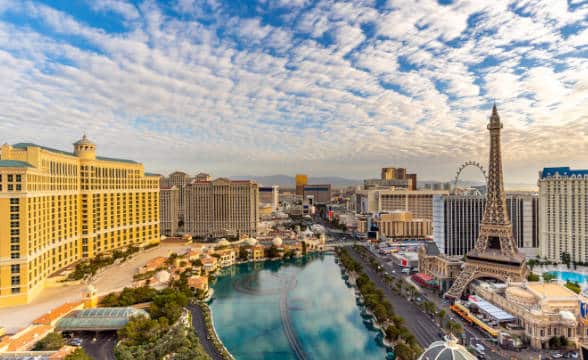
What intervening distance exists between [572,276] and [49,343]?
4680 cm

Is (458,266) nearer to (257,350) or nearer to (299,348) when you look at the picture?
(299,348)

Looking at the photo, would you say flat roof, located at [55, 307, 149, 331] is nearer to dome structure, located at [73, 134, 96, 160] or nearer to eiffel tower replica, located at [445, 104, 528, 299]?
dome structure, located at [73, 134, 96, 160]

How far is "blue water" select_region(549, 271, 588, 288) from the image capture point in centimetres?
3582

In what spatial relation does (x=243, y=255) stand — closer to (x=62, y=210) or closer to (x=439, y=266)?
(x=62, y=210)

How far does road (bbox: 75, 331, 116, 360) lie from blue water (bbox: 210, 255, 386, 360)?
23.8ft

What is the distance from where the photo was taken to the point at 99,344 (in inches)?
844

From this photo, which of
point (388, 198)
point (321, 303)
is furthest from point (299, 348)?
point (388, 198)

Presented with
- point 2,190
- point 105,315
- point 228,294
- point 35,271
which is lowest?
point 228,294

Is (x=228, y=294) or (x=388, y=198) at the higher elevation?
(x=388, y=198)

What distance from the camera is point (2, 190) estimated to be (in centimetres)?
2602

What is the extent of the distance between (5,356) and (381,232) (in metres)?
60.9

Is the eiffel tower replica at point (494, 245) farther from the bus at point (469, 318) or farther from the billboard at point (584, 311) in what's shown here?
the billboard at point (584, 311)

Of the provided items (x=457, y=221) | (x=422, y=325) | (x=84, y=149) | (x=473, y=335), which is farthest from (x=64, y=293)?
(x=457, y=221)

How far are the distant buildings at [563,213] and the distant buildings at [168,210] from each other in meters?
60.9
